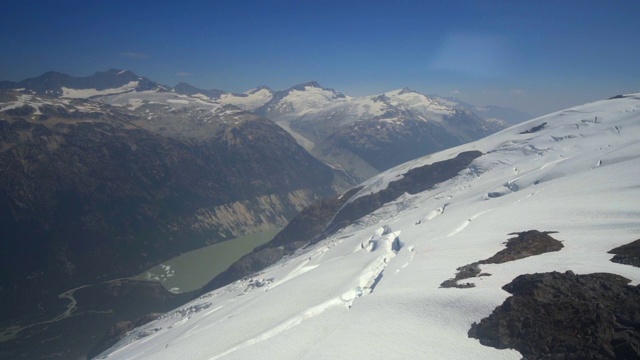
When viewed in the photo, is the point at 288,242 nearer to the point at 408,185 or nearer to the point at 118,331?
the point at 408,185

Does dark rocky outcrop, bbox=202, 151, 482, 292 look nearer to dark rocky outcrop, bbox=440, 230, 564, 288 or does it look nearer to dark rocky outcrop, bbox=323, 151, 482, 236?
dark rocky outcrop, bbox=323, 151, 482, 236

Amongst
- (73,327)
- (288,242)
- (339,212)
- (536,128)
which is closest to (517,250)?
(339,212)

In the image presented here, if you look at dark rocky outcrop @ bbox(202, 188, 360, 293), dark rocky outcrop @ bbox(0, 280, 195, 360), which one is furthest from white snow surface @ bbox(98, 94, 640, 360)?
dark rocky outcrop @ bbox(0, 280, 195, 360)

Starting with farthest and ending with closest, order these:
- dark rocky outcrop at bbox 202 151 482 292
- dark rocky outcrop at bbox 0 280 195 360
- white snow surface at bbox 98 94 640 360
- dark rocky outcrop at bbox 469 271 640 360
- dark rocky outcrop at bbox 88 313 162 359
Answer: dark rocky outcrop at bbox 0 280 195 360
dark rocky outcrop at bbox 202 151 482 292
dark rocky outcrop at bbox 88 313 162 359
white snow surface at bbox 98 94 640 360
dark rocky outcrop at bbox 469 271 640 360

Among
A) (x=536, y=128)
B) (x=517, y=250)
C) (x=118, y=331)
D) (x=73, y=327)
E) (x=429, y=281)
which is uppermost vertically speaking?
(x=536, y=128)

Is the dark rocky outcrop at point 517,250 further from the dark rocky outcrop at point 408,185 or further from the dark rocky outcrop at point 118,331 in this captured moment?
the dark rocky outcrop at point 118,331

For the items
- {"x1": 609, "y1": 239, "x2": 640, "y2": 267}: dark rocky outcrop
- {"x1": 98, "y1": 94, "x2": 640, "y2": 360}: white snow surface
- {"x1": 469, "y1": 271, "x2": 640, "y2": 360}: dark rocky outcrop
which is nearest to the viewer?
{"x1": 469, "y1": 271, "x2": 640, "y2": 360}: dark rocky outcrop

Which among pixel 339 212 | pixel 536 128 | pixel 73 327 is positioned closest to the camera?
pixel 536 128

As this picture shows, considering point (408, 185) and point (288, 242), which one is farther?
point (288, 242)
